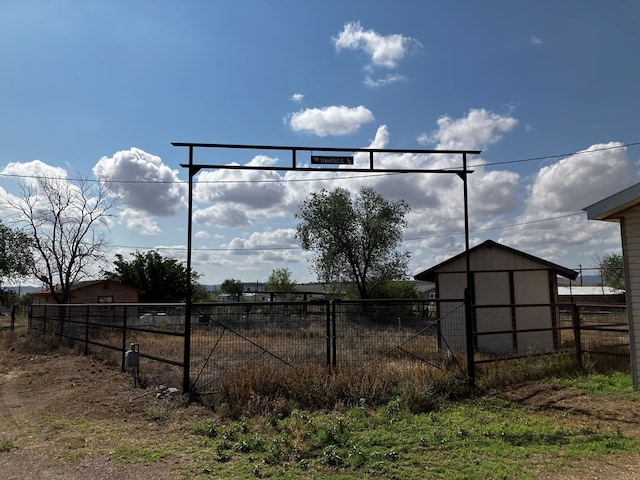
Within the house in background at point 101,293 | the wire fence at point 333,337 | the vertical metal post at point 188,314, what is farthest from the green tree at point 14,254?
the vertical metal post at point 188,314

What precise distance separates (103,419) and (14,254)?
27472 millimetres

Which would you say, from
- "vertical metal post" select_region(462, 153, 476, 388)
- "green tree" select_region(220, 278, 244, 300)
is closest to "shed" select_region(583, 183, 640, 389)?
"vertical metal post" select_region(462, 153, 476, 388)

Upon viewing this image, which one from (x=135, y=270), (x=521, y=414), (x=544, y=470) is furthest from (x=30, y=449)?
(x=135, y=270)

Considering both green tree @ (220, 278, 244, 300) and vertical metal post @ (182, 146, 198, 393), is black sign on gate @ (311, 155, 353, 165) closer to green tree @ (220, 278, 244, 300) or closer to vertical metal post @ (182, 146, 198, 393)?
vertical metal post @ (182, 146, 198, 393)

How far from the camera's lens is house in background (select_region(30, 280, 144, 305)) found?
127ft

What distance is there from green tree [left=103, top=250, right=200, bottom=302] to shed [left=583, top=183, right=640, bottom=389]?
38903 mm

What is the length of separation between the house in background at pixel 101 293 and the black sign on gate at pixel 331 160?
111 ft

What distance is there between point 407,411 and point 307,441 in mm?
1972

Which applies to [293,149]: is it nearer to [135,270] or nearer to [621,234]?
[621,234]

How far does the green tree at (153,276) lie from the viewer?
43938 mm

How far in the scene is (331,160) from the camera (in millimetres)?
9609

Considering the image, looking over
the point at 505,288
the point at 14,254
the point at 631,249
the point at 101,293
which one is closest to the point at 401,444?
the point at 631,249

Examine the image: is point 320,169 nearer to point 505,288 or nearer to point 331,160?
point 331,160

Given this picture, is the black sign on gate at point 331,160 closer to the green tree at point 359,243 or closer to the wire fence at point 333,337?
the wire fence at point 333,337
